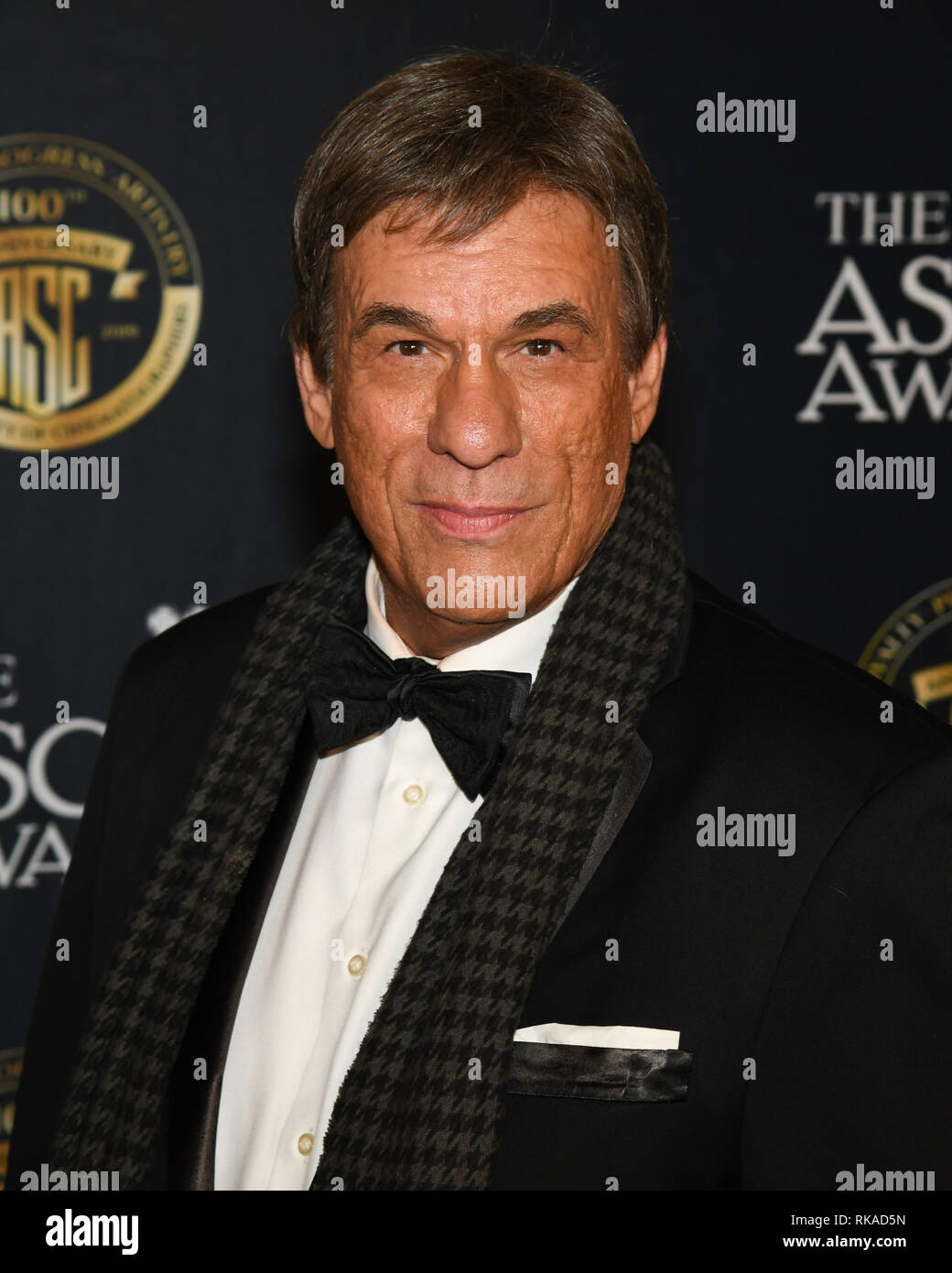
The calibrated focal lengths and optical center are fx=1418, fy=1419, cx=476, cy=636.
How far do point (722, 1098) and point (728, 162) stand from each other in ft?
6.30

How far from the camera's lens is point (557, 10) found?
2611 millimetres

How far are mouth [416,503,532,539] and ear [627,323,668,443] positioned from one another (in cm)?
22

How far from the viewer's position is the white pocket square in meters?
1.32

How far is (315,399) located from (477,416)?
1.06 ft

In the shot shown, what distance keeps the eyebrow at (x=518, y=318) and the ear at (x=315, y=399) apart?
0.19 metres

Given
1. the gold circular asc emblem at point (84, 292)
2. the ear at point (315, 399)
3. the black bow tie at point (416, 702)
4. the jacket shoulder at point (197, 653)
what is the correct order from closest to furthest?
the black bow tie at point (416, 702)
the ear at point (315, 399)
the jacket shoulder at point (197, 653)
the gold circular asc emblem at point (84, 292)

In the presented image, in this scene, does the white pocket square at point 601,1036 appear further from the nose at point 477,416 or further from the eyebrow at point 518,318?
the eyebrow at point 518,318

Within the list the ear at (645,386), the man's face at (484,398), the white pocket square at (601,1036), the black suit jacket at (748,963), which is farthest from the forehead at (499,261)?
the white pocket square at (601,1036)

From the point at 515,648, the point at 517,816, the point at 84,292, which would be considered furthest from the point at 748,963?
the point at 84,292

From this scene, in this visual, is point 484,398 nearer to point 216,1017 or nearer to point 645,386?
point 645,386

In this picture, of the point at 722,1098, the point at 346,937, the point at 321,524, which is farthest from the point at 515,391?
the point at 321,524

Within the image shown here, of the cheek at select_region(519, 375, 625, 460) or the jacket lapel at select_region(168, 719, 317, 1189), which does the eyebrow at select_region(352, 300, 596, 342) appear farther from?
the jacket lapel at select_region(168, 719, 317, 1189)

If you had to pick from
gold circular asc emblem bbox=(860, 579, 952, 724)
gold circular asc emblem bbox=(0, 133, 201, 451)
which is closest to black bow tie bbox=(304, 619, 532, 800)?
gold circular asc emblem bbox=(0, 133, 201, 451)

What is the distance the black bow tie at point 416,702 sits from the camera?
150 centimetres
